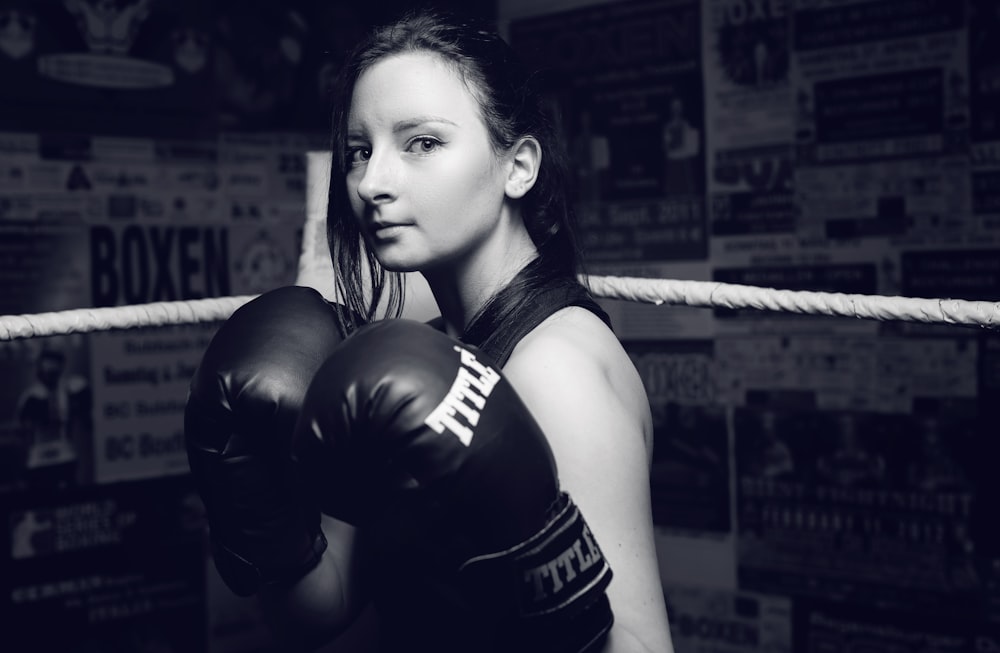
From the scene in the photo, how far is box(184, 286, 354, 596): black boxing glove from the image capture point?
0.96m

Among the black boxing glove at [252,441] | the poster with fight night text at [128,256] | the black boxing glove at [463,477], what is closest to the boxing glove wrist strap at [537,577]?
the black boxing glove at [463,477]

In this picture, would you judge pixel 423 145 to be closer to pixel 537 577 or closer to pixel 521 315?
pixel 521 315

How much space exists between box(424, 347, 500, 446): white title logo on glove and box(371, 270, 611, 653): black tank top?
0.22 m

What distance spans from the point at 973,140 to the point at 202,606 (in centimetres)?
227

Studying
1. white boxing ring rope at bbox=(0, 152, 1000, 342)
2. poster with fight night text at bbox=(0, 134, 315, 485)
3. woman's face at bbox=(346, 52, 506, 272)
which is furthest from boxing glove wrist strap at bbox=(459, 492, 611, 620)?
poster with fight night text at bbox=(0, 134, 315, 485)

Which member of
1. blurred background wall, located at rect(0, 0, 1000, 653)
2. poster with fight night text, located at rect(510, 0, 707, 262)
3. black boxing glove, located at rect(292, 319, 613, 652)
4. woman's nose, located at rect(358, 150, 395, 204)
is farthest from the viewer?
poster with fight night text, located at rect(510, 0, 707, 262)

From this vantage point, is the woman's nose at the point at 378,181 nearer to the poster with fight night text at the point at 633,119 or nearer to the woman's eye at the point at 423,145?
the woman's eye at the point at 423,145

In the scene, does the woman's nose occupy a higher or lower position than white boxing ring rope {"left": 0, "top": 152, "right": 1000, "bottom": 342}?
higher

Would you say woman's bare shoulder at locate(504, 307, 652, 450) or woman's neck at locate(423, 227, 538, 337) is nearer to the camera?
woman's bare shoulder at locate(504, 307, 652, 450)

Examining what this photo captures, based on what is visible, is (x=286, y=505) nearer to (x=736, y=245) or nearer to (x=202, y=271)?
(x=202, y=271)

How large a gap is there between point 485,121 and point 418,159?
9cm

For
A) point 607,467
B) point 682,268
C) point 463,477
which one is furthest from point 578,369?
point 682,268

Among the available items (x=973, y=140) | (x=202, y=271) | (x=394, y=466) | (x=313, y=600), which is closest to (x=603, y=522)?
(x=394, y=466)

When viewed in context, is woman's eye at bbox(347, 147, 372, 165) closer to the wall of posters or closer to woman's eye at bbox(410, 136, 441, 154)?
woman's eye at bbox(410, 136, 441, 154)
